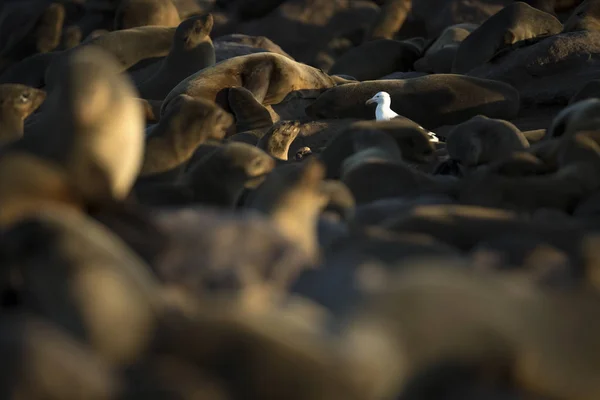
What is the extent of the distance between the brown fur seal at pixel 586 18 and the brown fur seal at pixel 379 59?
2540mm

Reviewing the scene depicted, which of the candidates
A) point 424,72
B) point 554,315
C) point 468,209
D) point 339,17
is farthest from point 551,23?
point 554,315

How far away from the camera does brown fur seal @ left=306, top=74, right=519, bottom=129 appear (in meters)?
11.8

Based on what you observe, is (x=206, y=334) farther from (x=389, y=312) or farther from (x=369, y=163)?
(x=369, y=163)

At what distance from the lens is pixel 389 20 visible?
1928 cm

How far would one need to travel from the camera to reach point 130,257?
4367 mm

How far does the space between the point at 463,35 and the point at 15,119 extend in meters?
8.53

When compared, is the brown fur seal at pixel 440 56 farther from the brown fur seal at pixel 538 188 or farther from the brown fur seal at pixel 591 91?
the brown fur seal at pixel 538 188

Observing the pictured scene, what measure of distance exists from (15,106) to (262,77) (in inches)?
167

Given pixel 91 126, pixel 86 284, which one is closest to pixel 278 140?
pixel 91 126

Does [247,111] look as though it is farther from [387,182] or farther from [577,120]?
[387,182]

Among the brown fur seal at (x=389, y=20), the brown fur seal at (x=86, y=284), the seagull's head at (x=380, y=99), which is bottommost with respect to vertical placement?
the brown fur seal at (x=389, y=20)

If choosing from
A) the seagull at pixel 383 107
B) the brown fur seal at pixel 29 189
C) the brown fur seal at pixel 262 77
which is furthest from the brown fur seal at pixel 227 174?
the brown fur seal at pixel 262 77

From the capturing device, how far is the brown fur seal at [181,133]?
8086 mm

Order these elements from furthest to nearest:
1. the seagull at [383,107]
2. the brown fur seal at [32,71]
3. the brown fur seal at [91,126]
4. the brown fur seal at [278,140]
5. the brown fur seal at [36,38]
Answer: the brown fur seal at [36,38] → the brown fur seal at [32,71] → the seagull at [383,107] → the brown fur seal at [278,140] → the brown fur seal at [91,126]
